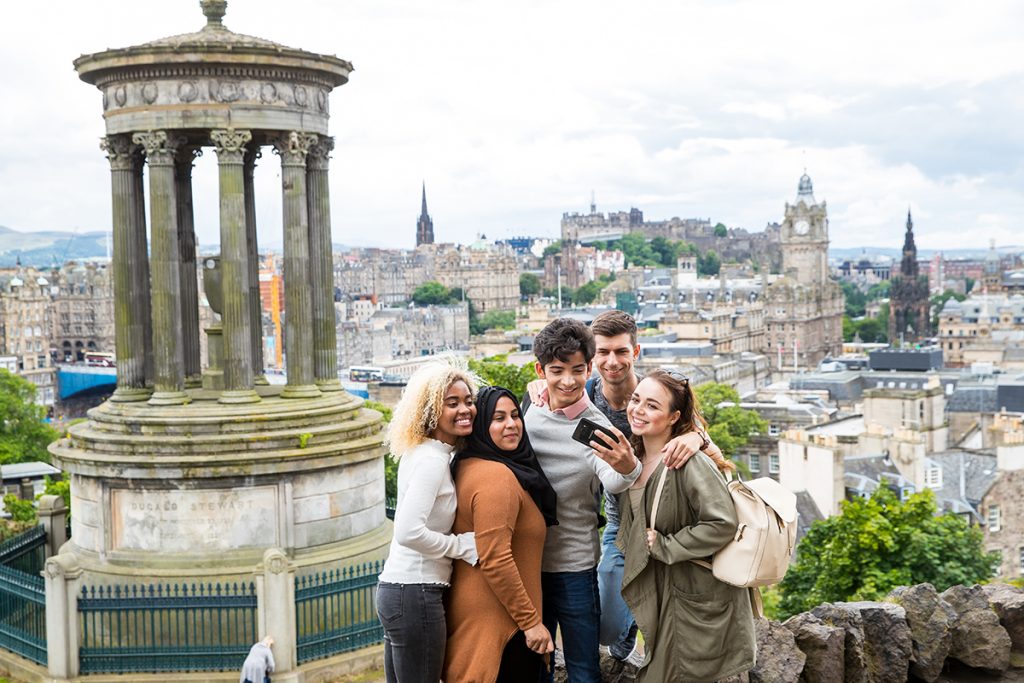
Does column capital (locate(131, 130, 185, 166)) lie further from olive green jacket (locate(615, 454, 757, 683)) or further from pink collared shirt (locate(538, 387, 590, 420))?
olive green jacket (locate(615, 454, 757, 683))

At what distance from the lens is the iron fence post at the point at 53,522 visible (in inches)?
761

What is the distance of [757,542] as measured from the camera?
6723 millimetres

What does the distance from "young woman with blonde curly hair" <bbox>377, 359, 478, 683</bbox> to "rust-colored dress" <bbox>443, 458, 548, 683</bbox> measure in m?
0.09

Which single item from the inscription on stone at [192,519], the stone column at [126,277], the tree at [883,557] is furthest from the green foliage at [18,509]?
the tree at [883,557]

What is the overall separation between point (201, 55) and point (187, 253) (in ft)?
11.3

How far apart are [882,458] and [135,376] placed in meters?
38.6

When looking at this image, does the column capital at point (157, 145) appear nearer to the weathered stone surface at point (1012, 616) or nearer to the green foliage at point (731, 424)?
the weathered stone surface at point (1012, 616)

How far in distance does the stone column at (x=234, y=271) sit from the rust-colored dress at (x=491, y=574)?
10917 millimetres

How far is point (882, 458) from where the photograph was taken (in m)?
51.4

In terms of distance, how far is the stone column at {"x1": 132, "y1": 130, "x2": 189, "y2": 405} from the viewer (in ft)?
57.4

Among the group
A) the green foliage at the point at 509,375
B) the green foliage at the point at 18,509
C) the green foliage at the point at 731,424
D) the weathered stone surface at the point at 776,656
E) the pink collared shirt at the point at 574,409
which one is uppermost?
the pink collared shirt at the point at 574,409

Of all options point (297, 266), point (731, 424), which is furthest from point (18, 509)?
point (731, 424)

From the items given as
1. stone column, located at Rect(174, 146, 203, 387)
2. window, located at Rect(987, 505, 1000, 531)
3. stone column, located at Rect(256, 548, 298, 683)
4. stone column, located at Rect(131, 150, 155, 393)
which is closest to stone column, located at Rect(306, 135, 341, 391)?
stone column, located at Rect(174, 146, 203, 387)

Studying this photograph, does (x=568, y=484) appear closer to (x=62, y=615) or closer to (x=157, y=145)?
(x=62, y=615)
